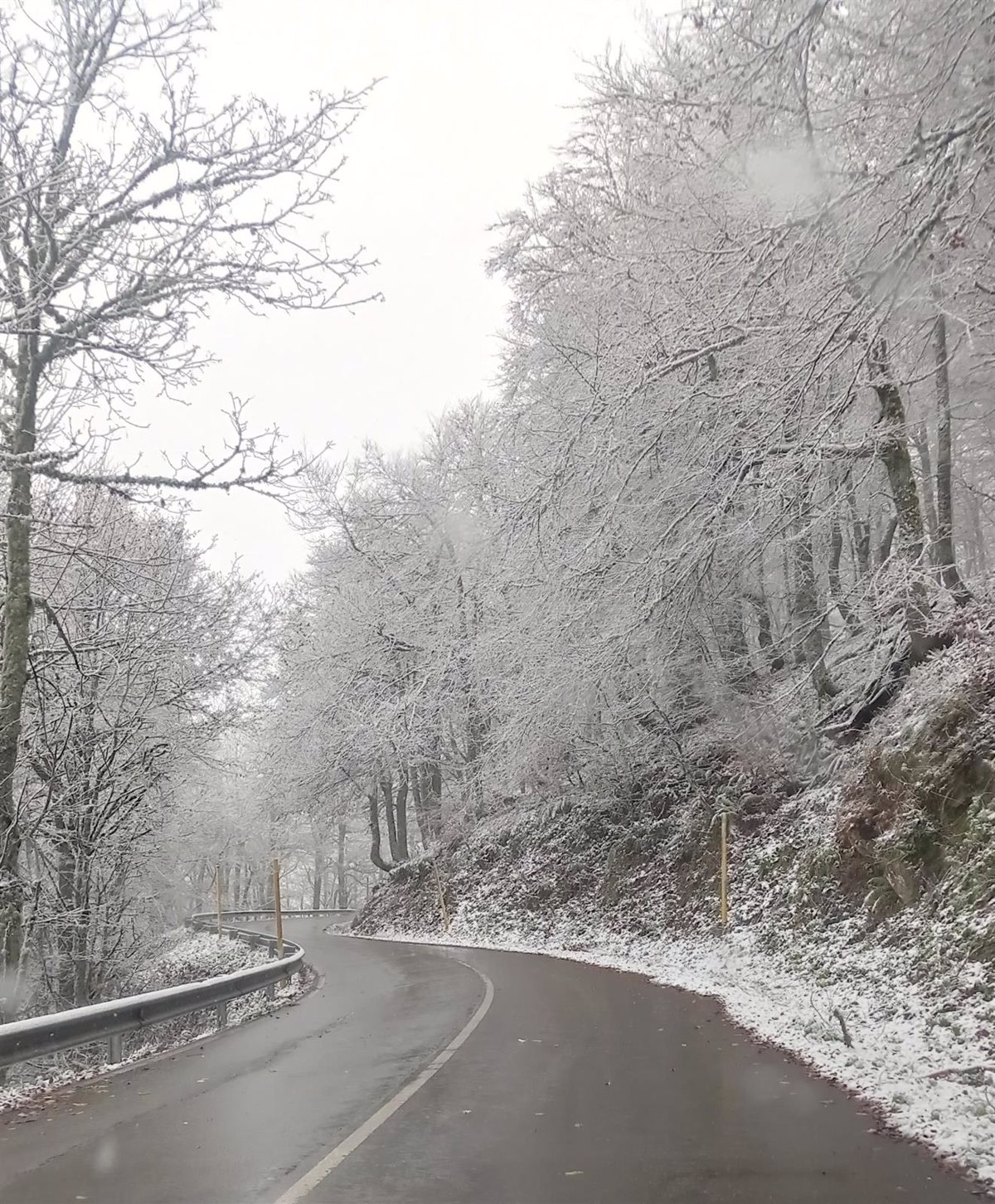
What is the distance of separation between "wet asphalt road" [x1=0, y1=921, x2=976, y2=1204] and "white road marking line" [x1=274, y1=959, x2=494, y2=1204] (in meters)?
0.05

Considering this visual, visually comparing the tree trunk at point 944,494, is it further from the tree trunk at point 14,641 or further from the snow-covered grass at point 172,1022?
the snow-covered grass at point 172,1022

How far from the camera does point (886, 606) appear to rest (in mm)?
11094

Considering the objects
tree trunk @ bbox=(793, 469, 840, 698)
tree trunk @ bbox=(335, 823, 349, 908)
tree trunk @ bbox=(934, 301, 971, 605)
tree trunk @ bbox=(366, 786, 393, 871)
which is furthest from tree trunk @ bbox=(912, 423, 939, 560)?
tree trunk @ bbox=(335, 823, 349, 908)

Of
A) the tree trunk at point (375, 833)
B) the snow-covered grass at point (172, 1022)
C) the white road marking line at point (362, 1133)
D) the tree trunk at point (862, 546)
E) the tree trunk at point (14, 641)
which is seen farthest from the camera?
the tree trunk at point (375, 833)

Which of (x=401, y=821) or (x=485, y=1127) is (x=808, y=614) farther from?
(x=401, y=821)

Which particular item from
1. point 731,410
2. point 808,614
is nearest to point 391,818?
point 808,614

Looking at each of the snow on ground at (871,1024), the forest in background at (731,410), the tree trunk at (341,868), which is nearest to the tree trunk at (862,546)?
the forest in background at (731,410)

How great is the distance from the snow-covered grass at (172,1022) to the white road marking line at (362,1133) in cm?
266

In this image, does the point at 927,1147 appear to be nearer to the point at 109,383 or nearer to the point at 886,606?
the point at 886,606

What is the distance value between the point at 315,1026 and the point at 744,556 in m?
8.64

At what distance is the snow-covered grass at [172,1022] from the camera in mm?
8164

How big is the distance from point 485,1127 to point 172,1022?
1426 centimetres

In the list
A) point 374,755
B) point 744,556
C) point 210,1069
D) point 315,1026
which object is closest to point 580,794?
point 374,755

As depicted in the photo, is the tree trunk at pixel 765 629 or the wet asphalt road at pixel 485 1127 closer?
the wet asphalt road at pixel 485 1127
